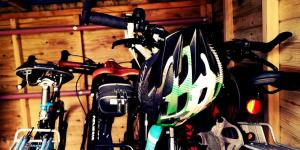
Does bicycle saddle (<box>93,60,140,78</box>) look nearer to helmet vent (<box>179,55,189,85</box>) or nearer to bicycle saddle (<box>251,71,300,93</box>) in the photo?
helmet vent (<box>179,55,189,85</box>)

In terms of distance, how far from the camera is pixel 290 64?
159 cm

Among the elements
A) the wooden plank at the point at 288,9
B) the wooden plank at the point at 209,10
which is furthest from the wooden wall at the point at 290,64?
the wooden plank at the point at 209,10

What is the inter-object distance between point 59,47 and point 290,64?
2.94 m

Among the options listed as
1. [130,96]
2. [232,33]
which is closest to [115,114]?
[130,96]

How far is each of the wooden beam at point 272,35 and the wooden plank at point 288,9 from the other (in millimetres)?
38

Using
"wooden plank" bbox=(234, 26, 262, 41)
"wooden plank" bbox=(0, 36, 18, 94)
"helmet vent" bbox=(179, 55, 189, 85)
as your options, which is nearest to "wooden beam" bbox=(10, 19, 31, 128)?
"wooden plank" bbox=(0, 36, 18, 94)

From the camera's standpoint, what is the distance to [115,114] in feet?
6.18

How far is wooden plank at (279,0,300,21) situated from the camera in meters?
1.51

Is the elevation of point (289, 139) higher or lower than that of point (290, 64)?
lower

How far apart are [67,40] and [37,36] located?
41cm

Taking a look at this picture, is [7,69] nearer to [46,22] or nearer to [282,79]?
[46,22]

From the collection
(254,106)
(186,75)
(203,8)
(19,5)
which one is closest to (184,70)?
(186,75)

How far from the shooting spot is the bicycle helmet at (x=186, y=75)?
1038 millimetres

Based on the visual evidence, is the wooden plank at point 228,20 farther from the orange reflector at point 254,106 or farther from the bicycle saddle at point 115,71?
the orange reflector at point 254,106
